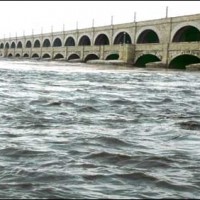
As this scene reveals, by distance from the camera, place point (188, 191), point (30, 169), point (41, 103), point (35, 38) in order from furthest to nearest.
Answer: point (35, 38) < point (41, 103) < point (30, 169) < point (188, 191)

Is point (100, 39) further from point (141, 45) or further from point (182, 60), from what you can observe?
point (182, 60)

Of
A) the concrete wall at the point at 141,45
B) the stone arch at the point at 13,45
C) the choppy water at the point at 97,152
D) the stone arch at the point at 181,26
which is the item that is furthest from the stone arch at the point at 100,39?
the choppy water at the point at 97,152

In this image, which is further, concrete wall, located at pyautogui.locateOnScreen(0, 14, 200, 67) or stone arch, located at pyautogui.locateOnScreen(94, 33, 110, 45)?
stone arch, located at pyautogui.locateOnScreen(94, 33, 110, 45)

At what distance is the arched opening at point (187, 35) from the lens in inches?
→ 1955

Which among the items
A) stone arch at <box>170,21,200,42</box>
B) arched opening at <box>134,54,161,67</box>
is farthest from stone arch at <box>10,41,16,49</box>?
stone arch at <box>170,21,200,42</box>

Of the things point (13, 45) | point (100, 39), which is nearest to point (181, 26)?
point (100, 39)

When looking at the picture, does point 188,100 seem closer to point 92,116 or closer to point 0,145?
point 92,116

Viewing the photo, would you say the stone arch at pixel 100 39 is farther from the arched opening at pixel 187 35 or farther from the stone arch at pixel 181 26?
the stone arch at pixel 181 26

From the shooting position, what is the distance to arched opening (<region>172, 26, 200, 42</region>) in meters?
49.7

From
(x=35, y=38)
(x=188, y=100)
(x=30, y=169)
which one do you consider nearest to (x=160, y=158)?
(x=30, y=169)

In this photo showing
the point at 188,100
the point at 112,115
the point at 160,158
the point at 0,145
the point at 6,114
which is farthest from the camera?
the point at 188,100

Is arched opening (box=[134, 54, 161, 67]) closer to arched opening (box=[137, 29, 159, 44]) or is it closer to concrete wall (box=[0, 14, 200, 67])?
arched opening (box=[137, 29, 159, 44])

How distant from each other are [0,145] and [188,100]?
28.8 ft

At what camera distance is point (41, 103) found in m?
10.9
